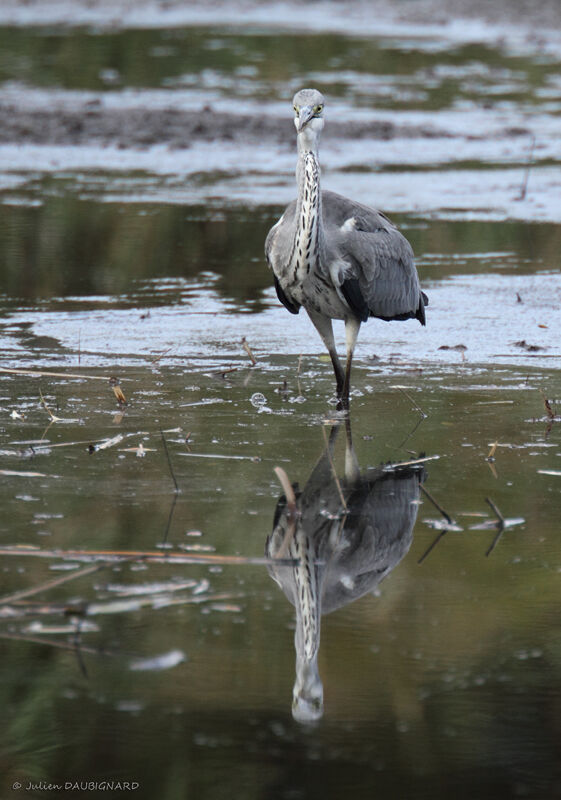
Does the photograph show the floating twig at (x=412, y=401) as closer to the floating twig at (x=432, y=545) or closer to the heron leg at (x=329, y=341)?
the heron leg at (x=329, y=341)

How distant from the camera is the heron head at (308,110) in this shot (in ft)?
24.3

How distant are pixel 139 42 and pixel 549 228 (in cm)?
1829

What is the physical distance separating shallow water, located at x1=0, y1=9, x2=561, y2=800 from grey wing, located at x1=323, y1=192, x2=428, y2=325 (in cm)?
45

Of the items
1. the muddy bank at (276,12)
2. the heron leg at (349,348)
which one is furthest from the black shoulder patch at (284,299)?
the muddy bank at (276,12)

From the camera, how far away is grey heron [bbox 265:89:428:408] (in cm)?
747

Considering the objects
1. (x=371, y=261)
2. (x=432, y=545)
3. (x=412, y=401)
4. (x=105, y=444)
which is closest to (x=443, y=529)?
(x=432, y=545)

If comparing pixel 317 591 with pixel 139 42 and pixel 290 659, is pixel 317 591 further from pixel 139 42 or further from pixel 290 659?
pixel 139 42

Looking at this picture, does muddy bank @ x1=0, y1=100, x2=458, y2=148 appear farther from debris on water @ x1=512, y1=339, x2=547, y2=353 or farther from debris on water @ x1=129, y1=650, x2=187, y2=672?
debris on water @ x1=129, y1=650, x2=187, y2=672

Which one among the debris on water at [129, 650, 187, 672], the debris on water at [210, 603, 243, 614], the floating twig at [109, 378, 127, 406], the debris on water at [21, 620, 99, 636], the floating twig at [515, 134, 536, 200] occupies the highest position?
the debris on water at [129, 650, 187, 672]

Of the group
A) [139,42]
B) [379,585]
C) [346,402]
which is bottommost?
[139,42]

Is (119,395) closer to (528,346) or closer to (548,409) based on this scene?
(548,409)

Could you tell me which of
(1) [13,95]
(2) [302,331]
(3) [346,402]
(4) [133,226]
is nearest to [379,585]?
(3) [346,402]

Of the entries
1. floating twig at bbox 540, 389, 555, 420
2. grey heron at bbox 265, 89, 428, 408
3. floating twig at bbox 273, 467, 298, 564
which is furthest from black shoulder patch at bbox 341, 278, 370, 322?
floating twig at bbox 273, 467, 298, 564

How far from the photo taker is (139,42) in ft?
99.9
